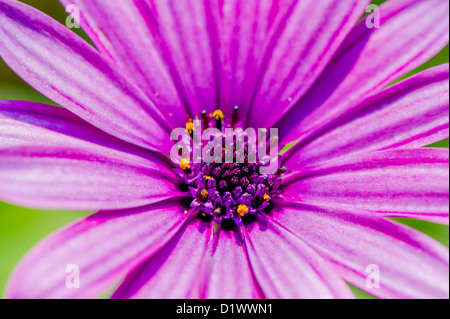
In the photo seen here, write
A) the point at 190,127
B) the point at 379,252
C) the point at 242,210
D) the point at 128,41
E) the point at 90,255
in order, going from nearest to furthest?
the point at 90,255
the point at 379,252
the point at 128,41
the point at 242,210
the point at 190,127

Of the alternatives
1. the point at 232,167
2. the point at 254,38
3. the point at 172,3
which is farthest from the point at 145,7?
the point at 232,167

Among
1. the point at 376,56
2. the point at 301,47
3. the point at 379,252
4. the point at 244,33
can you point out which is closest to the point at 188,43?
the point at 244,33

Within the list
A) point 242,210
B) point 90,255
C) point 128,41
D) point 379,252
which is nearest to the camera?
point 90,255

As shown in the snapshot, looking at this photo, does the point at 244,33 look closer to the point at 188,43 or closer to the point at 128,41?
the point at 188,43

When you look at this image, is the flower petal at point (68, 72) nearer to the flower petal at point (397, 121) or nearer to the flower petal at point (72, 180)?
the flower petal at point (72, 180)
